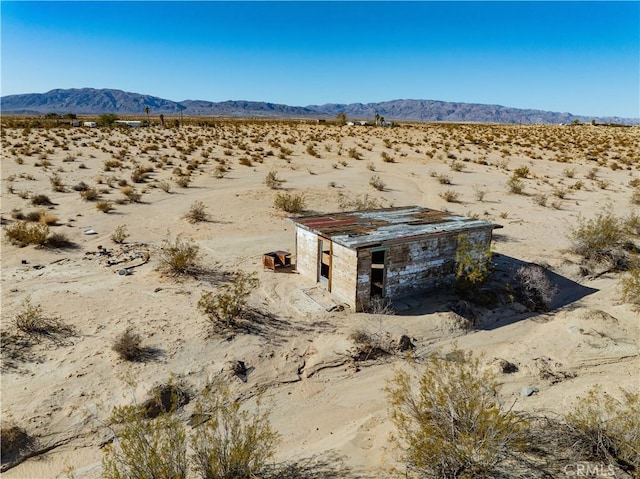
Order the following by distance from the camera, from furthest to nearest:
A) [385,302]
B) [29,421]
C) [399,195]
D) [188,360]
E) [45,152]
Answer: [45,152]
[399,195]
[385,302]
[188,360]
[29,421]

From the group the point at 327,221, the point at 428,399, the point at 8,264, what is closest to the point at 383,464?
the point at 428,399

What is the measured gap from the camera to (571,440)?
20.7ft

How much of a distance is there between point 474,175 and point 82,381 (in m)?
27.3

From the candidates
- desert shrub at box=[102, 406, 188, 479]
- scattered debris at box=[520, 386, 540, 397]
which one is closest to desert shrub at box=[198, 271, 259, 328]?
desert shrub at box=[102, 406, 188, 479]

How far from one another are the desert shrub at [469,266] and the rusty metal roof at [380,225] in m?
0.53

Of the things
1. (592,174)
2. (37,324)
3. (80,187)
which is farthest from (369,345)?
(592,174)

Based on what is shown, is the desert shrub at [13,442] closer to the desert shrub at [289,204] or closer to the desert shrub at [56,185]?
the desert shrub at [289,204]

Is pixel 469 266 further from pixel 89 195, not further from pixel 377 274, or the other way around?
pixel 89 195

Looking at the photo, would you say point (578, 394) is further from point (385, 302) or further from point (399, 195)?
point (399, 195)

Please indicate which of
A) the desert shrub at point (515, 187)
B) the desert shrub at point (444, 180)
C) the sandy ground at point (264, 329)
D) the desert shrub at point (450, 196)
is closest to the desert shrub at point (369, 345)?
the sandy ground at point (264, 329)

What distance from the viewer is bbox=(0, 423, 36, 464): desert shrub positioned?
6.67 meters

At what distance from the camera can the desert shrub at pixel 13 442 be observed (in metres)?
6.67

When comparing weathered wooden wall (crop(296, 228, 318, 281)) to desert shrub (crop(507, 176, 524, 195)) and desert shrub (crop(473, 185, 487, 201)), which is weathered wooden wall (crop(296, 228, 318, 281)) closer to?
desert shrub (crop(473, 185, 487, 201))

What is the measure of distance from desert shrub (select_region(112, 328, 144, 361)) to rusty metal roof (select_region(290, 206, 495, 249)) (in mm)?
5084
